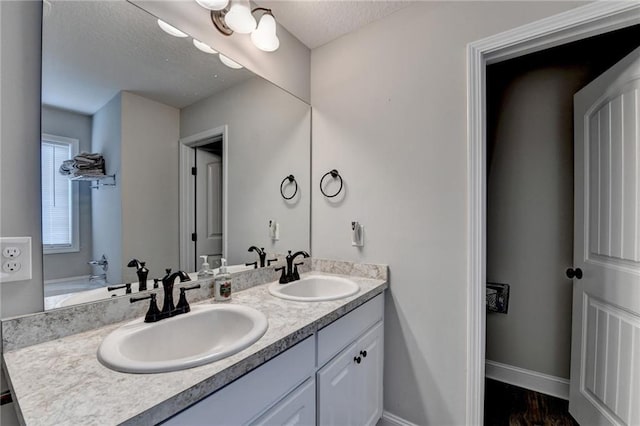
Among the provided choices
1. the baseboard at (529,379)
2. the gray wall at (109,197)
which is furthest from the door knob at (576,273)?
the gray wall at (109,197)

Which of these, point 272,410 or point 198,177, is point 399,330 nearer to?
point 272,410

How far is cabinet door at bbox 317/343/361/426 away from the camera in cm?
107

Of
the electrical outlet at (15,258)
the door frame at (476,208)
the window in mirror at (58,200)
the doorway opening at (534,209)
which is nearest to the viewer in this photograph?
the electrical outlet at (15,258)

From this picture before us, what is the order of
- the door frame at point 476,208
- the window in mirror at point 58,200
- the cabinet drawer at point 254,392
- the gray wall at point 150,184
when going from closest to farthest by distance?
1. the cabinet drawer at point 254,392
2. the window in mirror at point 58,200
3. the gray wall at point 150,184
4. the door frame at point 476,208

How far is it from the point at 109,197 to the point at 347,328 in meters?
1.10

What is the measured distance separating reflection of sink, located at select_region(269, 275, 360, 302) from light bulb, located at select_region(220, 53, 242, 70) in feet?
3.83

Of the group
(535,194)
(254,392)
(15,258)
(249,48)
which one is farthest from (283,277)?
(535,194)

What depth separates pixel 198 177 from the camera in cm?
139

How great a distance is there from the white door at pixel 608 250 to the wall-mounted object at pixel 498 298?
399 millimetres

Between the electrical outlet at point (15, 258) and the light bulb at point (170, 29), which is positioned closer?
the electrical outlet at point (15, 258)

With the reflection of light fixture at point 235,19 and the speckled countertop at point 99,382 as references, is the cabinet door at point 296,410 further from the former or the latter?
the reflection of light fixture at point 235,19

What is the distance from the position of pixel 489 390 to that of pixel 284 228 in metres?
1.84

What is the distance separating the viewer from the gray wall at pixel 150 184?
3.64 feet

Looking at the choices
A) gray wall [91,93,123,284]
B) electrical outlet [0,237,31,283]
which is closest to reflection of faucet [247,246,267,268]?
gray wall [91,93,123,284]
